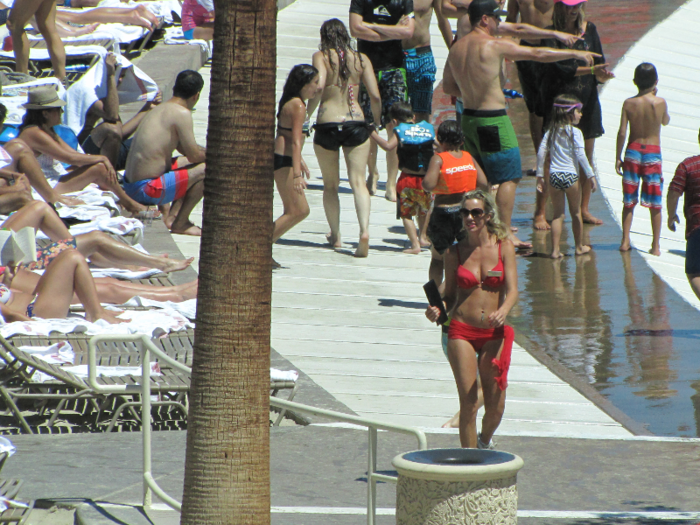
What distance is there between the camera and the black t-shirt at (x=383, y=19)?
453 inches

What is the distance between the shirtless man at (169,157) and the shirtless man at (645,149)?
13.7 feet

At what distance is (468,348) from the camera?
588 centimetres

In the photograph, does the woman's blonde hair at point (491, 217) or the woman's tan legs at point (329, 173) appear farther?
the woman's tan legs at point (329, 173)

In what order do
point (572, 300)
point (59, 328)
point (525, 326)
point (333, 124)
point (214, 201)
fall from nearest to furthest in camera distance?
point (214, 201) → point (59, 328) → point (525, 326) → point (572, 300) → point (333, 124)

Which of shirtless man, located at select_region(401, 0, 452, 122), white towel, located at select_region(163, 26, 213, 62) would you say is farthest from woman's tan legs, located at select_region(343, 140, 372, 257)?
white towel, located at select_region(163, 26, 213, 62)

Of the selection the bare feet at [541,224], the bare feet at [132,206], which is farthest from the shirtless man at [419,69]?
the bare feet at [132,206]

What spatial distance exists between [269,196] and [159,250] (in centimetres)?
568

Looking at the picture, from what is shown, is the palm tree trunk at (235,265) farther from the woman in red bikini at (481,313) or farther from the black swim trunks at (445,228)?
the black swim trunks at (445,228)

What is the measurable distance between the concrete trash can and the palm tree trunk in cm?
65

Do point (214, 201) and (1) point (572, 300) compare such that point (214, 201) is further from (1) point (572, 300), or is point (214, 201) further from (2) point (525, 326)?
(1) point (572, 300)

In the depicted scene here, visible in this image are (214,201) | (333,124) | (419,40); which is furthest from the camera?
(419,40)

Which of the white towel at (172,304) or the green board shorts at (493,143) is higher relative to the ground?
the green board shorts at (493,143)

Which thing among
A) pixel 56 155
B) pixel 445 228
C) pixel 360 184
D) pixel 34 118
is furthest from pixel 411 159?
pixel 34 118

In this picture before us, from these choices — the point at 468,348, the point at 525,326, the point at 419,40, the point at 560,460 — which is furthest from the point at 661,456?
the point at 419,40
